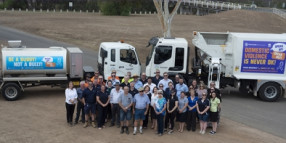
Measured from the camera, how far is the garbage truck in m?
15.0

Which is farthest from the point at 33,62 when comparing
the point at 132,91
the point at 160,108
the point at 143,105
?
the point at 160,108

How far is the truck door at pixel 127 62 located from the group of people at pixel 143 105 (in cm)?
425

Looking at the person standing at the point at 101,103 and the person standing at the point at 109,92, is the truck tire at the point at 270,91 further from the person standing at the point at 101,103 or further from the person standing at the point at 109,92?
the person standing at the point at 101,103

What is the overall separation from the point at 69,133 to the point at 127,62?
5.98 metres

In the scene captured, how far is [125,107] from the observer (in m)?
11.3

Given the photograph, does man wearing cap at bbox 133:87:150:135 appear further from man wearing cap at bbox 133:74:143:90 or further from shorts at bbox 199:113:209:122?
shorts at bbox 199:113:209:122

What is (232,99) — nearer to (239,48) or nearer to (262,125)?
(239,48)

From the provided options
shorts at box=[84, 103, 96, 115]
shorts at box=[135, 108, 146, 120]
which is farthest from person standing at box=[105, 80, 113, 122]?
shorts at box=[135, 108, 146, 120]

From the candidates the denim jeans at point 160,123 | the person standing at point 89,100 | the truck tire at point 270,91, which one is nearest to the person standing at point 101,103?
the person standing at point 89,100

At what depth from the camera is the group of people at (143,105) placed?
11328mm

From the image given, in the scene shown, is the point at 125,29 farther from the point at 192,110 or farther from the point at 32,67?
the point at 192,110

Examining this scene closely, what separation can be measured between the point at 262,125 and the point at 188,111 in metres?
3.37

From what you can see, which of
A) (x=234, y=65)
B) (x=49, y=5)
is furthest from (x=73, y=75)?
(x=49, y=5)

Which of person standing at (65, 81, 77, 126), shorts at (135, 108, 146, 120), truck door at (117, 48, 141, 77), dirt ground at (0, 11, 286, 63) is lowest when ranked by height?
shorts at (135, 108, 146, 120)
